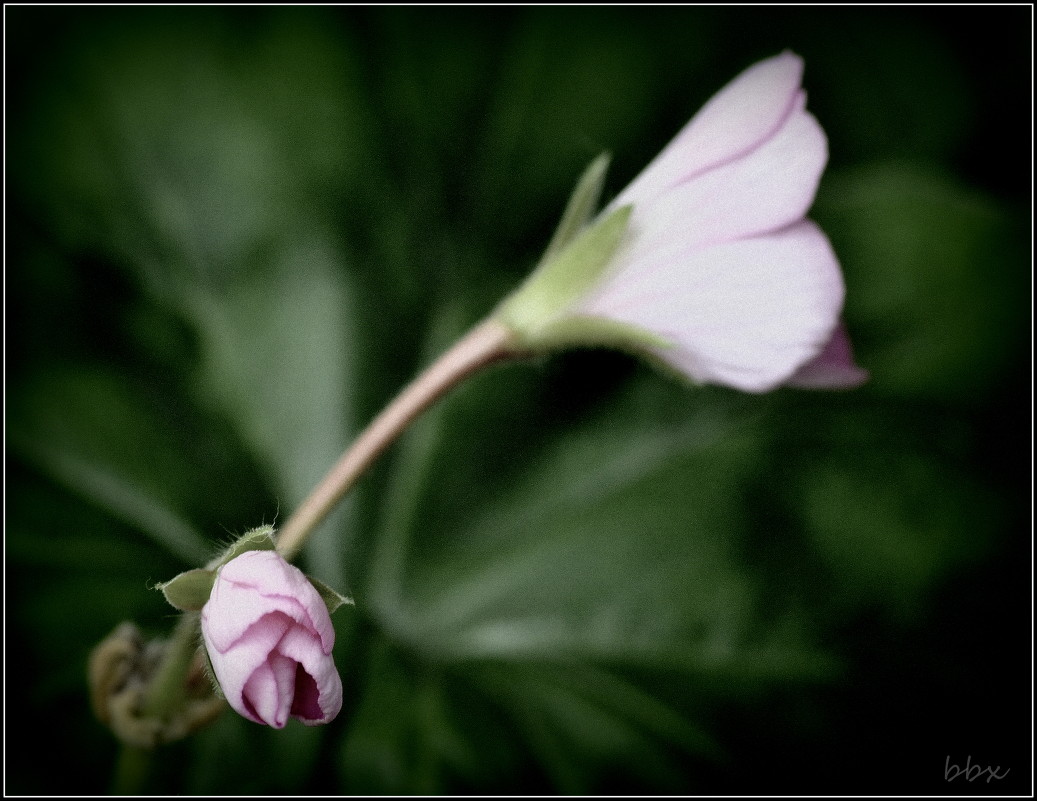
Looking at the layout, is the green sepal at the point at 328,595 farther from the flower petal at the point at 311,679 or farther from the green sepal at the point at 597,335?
the green sepal at the point at 597,335

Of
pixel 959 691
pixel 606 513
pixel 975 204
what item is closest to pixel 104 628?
pixel 606 513

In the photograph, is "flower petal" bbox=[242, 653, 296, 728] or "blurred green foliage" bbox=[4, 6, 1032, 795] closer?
"flower petal" bbox=[242, 653, 296, 728]

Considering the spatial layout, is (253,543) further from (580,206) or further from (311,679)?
(580,206)

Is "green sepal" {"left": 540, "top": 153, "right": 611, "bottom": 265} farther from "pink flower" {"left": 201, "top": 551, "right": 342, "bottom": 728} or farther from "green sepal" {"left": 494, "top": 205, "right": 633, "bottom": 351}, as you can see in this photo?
"pink flower" {"left": 201, "top": 551, "right": 342, "bottom": 728}

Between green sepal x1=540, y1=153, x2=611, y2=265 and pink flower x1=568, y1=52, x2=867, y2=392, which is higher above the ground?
green sepal x1=540, y1=153, x2=611, y2=265

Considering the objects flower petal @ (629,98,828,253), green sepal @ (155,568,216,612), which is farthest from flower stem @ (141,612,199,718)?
flower petal @ (629,98,828,253)

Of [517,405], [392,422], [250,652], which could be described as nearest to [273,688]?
[250,652]

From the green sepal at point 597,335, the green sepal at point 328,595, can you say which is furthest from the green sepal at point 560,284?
the green sepal at point 328,595
